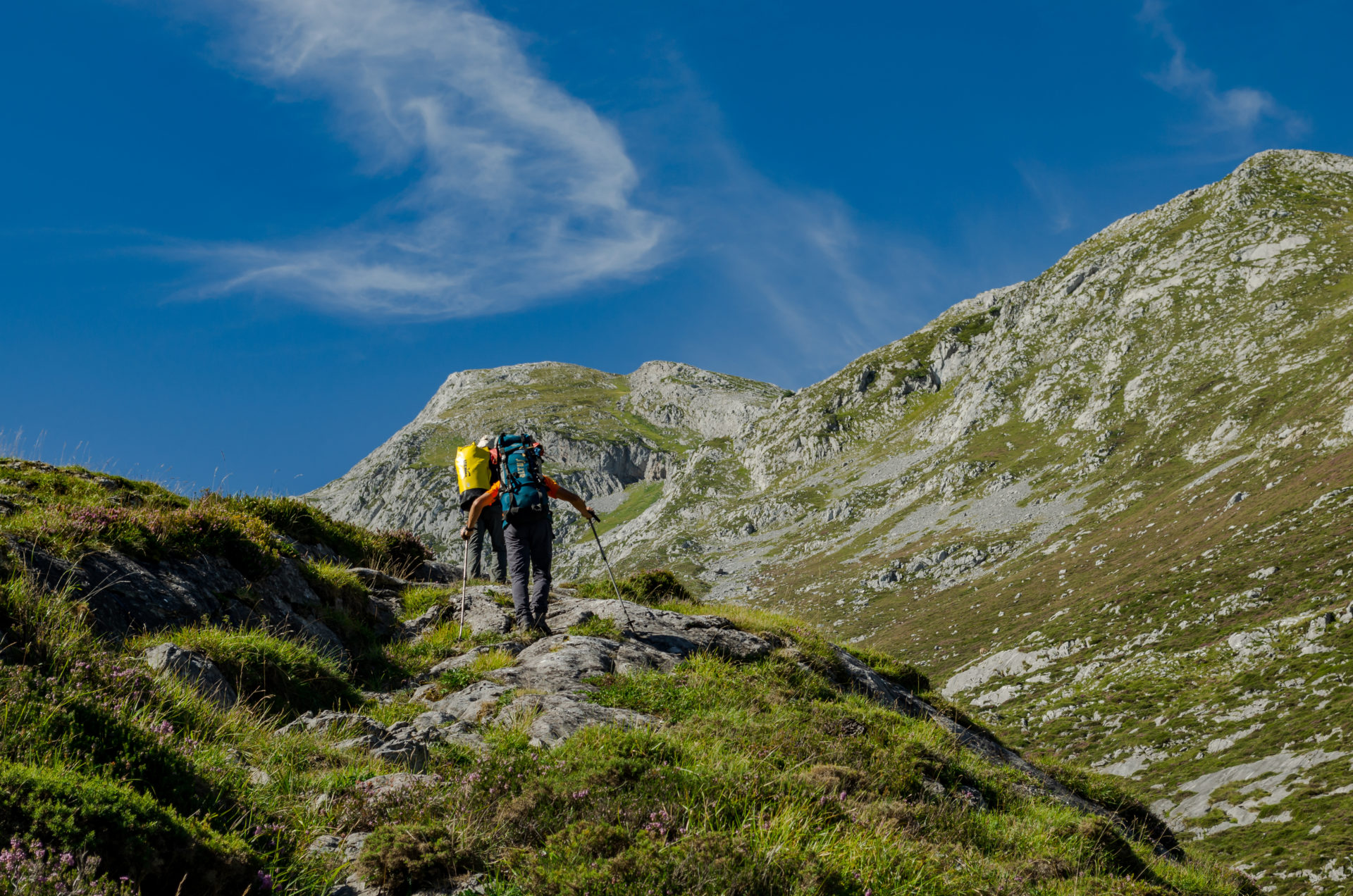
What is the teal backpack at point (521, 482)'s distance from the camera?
1249 cm

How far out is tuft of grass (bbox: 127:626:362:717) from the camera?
8.11 metres

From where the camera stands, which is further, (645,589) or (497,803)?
(645,589)

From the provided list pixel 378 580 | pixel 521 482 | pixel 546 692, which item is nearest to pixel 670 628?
pixel 521 482

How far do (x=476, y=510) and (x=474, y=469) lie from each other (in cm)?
363

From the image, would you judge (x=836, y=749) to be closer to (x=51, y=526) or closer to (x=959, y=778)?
(x=959, y=778)

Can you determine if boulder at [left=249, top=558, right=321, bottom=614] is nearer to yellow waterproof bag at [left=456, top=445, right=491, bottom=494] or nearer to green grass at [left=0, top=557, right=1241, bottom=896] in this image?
green grass at [left=0, top=557, right=1241, bottom=896]

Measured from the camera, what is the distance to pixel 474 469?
1738 centimetres

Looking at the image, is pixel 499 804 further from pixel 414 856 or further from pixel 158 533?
pixel 158 533

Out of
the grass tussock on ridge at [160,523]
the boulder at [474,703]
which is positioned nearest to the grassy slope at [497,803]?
the grass tussock on ridge at [160,523]

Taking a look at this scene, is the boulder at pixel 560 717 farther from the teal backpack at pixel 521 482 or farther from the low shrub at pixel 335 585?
the low shrub at pixel 335 585

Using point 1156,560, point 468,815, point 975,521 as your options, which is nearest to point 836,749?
point 468,815

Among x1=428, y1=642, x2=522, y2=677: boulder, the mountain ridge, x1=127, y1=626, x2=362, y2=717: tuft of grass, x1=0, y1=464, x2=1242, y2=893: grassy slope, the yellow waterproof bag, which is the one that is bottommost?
x1=0, y1=464, x2=1242, y2=893: grassy slope

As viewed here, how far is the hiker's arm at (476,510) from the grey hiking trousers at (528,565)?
90 cm

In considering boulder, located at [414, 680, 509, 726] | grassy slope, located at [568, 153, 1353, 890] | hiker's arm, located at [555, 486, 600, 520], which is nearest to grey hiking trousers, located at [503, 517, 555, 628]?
hiker's arm, located at [555, 486, 600, 520]
